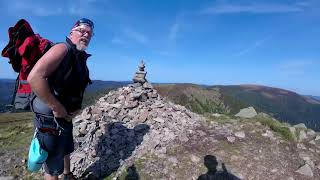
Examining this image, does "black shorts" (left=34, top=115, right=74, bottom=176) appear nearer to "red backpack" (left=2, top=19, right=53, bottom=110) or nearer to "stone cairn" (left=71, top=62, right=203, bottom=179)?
"red backpack" (left=2, top=19, right=53, bottom=110)

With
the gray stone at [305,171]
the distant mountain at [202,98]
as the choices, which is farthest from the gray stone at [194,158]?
the distant mountain at [202,98]

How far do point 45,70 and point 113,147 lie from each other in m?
7.21

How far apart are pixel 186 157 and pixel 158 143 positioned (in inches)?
44.7

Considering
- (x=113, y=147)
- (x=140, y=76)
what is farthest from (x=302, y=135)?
(x=113, y=147)

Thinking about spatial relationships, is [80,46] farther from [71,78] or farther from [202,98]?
[202,98]

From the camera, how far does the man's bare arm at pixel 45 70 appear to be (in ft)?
18.3

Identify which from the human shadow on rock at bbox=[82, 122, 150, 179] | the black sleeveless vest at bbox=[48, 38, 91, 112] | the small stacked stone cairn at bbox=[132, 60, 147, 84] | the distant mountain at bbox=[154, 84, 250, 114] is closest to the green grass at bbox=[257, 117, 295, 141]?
the human shadow on rock at bbox=[82, 122, 150, 179]

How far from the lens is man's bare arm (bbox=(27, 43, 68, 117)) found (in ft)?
18.3

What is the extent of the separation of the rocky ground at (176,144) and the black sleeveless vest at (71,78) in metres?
4.84

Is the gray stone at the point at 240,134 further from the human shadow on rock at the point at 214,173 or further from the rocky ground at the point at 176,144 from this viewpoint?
the human shadow on rock at the point at 214,173

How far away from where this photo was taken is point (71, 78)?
6254 millimetres

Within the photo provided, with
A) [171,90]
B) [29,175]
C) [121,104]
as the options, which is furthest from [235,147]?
[171,90]

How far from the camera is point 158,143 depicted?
41.7 feet

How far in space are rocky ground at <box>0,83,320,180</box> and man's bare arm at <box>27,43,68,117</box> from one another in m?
5.62
